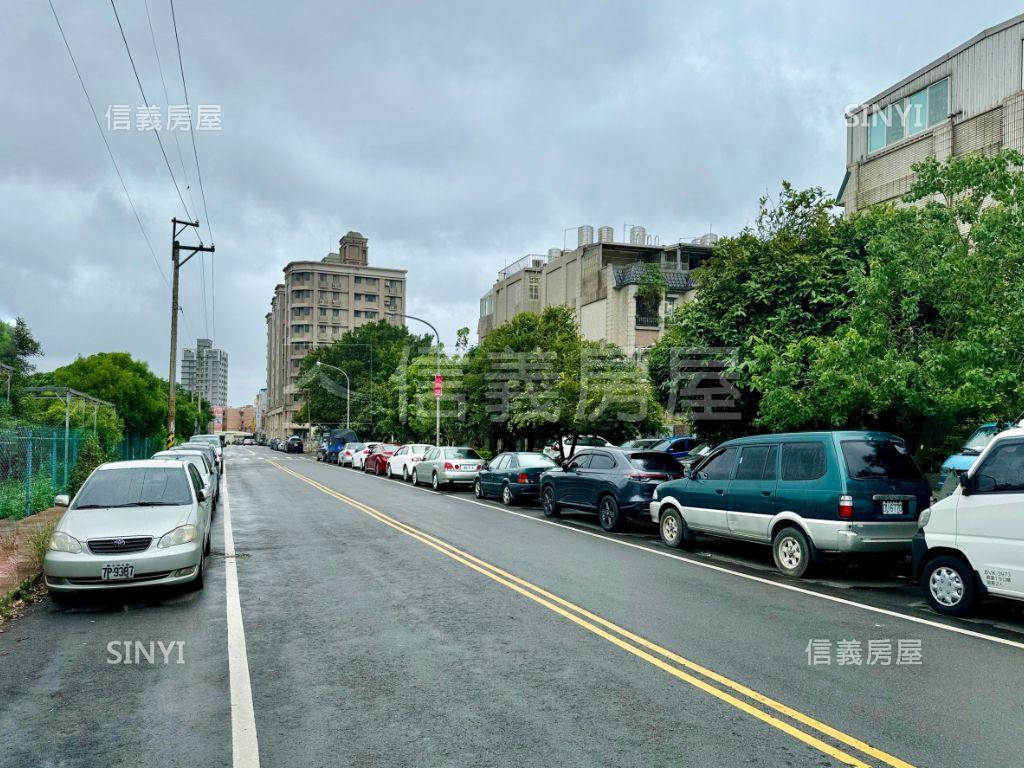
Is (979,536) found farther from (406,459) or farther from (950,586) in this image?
(406,459)

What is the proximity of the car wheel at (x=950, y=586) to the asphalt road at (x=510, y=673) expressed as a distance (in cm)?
18

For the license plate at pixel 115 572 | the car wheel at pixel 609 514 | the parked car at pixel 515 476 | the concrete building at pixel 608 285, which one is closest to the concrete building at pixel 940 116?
the concrete building at pixel 608 285

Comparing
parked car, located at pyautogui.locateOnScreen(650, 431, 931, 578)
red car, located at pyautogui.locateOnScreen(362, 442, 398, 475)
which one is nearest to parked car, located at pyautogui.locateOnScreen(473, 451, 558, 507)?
parked car, located at pyautogui.locateOnScreen(650, 431, 931, 578)

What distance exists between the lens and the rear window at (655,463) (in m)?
14.8

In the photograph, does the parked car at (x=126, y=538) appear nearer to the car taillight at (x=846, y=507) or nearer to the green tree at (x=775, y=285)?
the car taillight at (x=846, y=507)

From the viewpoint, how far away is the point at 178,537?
8672mm

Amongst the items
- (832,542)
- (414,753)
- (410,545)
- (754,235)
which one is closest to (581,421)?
(754,235)

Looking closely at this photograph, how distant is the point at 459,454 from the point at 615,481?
1155 cm

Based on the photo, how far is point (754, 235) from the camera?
14617 millimetres

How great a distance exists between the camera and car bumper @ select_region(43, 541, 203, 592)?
8055mm

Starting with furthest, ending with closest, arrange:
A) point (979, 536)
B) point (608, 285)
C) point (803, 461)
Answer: point (608, 285) → point (803, 461) → point (979, 536)

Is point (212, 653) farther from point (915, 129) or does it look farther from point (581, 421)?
point (915, 129)

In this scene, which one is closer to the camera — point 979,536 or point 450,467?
point 979,536

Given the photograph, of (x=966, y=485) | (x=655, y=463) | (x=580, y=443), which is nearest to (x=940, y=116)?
(x=580, y=443)
